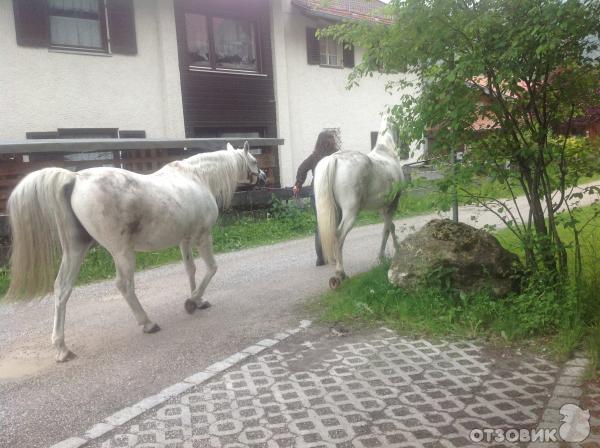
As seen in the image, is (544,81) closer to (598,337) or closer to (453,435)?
(598,337)

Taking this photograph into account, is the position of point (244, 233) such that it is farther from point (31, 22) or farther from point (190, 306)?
point (31, 22)

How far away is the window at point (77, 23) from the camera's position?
12297 millimetres

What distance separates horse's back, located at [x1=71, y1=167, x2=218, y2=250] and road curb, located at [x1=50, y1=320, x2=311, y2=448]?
4.81 feet

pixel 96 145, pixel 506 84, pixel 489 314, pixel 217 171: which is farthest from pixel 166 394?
pixel 96 145

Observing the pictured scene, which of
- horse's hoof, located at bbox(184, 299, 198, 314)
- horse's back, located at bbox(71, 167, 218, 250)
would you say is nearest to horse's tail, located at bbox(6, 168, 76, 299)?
horse's back, located at bbox(71, 167, 218, 250)

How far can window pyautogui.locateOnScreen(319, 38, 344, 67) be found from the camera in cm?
1812

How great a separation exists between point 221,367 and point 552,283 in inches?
122

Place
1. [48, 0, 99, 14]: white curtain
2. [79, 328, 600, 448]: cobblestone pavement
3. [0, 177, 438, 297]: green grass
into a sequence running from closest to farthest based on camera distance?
[79, 328, 600, 448]: cobblestone pavement < [0, 177, 438, 297]: green grass < [48, 0, 99, 14]: white curtain

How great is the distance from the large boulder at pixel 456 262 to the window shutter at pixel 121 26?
10511 millimetres

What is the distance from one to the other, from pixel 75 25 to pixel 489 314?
474 inches

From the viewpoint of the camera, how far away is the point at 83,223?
4562 millimetres

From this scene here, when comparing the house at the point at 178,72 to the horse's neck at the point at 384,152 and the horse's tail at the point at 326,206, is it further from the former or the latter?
the horse's tail at the point at 326,206

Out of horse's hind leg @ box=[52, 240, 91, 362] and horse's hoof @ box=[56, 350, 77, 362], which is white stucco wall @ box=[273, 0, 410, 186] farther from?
horse's hoof @ box=[56, 350, 77, 362]

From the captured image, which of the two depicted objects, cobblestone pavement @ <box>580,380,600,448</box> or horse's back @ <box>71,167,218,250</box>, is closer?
cobblestone pavement @ <box>580,380,600,448</box>
